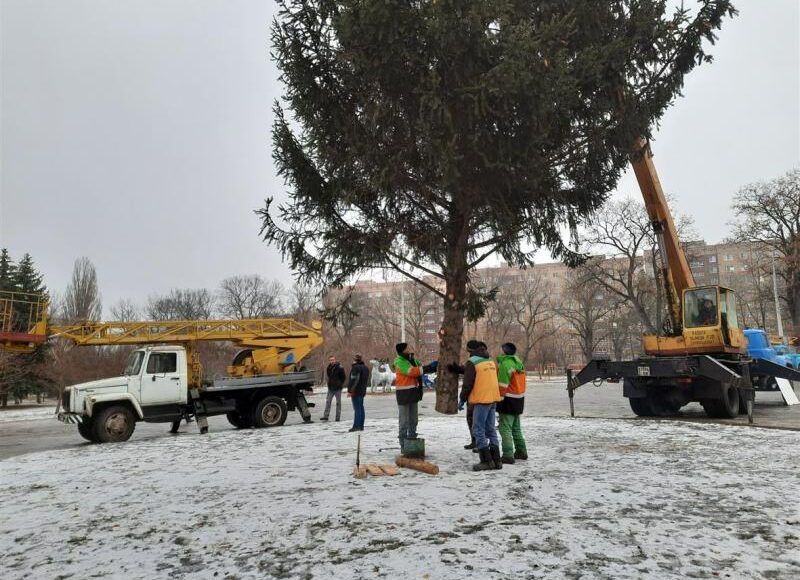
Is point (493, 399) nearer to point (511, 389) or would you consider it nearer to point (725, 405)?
point (511, 389)

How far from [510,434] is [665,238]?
30.5 feet

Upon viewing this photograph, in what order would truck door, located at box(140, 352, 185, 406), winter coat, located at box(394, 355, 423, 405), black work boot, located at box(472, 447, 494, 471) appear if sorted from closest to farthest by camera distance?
black work boot, located at box(472, 447, 494, 471) < winter coat, located at box(394, 355, 423, 405) < truck door, located at box(140, 352, 185, 406)

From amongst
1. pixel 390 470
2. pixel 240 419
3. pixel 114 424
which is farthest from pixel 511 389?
pixel 114 424

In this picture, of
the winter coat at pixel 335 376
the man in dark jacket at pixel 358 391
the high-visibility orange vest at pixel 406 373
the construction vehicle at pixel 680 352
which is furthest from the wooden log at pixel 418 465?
the construction vehicle at pixel 680 352

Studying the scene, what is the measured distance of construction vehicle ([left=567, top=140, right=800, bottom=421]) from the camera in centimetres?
1280

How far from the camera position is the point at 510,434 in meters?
7.58

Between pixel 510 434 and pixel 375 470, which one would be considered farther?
pixel 510 434

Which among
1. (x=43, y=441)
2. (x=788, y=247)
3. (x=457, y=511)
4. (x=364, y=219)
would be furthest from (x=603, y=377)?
(x=788, y=247)

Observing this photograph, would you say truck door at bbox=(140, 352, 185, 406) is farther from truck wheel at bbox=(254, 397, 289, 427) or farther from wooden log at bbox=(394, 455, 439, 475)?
wooden log at bbox=(394, 455, 439, 475)

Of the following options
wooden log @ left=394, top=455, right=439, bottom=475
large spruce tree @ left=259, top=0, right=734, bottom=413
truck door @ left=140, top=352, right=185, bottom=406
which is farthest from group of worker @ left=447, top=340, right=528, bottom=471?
truck door @ left=140, top=352, right=185, bottom=406

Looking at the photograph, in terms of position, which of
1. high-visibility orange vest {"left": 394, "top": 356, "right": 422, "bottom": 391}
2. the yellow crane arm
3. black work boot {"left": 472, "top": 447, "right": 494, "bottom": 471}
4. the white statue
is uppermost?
the yellow crane arm

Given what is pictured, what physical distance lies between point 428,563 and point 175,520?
2696 millimetres

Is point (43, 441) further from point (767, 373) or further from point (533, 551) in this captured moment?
point (767, 373)

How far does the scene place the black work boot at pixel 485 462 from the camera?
7004mm
